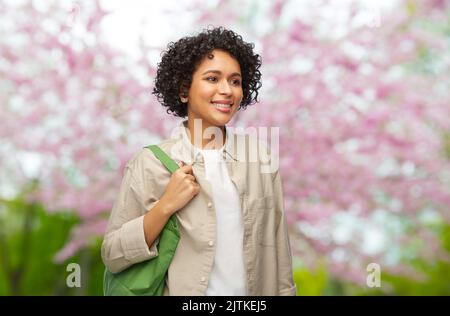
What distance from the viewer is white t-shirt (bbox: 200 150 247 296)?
4.59ft

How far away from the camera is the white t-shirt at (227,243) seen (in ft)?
4.59

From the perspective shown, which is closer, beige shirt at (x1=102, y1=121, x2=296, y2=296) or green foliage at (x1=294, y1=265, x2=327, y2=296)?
beige shirt at (x1=102, y1=121, x2=296, y2=296)

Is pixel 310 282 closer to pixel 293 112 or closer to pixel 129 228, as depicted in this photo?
pixel 293 112

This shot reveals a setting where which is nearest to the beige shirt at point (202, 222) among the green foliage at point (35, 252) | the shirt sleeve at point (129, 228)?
the shirt sleeve at point (129, 228)

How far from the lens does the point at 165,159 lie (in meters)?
1.46

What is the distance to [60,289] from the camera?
205 inches

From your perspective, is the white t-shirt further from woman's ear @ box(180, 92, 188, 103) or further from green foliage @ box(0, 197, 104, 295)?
green foliage @ box(0, 197, 104, 295)

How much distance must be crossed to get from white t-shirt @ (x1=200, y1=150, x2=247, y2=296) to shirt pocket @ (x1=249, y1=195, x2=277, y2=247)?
4 cm

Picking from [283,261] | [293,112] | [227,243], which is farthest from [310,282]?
[227,243]

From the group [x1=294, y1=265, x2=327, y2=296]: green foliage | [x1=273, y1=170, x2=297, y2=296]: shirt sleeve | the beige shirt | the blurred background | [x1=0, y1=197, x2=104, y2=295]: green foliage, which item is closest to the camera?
the beige shirt

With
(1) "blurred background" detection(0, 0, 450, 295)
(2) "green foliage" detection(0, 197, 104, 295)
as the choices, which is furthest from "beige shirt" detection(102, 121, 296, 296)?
(2) "green foliage" detection(0, 197, 104, 295)

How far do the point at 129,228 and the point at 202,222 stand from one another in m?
0.17

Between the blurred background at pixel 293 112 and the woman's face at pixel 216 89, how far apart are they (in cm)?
216
